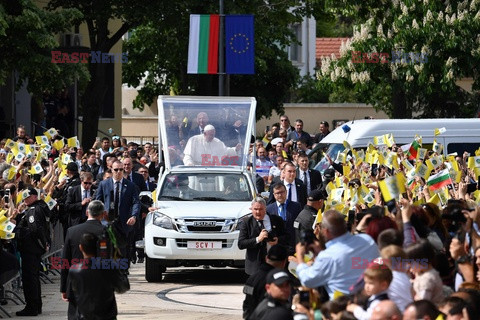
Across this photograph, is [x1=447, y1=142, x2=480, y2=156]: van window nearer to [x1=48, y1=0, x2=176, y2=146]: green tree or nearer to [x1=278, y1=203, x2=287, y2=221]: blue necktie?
[x1=278, y1=203, x2=287, y2=221]: blue necktie

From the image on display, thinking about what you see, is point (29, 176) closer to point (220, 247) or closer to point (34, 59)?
point (220, 247)

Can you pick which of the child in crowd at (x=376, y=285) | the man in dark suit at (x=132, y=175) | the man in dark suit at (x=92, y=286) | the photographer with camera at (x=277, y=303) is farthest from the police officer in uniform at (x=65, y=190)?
the child in crowd at (x=376, y=285)

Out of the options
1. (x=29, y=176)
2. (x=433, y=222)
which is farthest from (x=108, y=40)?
(x=433, y=222)

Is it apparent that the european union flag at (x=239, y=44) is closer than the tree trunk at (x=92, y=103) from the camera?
Yes

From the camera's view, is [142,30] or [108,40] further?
[142,30]

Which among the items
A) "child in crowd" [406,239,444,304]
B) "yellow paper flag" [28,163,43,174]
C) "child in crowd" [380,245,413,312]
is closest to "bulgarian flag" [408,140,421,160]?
"yellow paper flag" [28,163,43,174]

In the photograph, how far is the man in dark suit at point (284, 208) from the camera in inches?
667

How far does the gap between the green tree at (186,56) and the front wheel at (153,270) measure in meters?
15.5

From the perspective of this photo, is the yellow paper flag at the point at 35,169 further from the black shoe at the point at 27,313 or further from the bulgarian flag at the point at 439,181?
the bulgarian flag at the point at 439,181

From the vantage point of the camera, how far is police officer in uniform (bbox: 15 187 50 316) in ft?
52.9

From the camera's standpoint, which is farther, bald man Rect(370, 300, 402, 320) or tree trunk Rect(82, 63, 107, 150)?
tree trunk Rect(82, 63, 107, 150)

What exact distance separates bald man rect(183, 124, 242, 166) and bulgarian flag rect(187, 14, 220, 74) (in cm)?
732

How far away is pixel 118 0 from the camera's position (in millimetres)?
35719

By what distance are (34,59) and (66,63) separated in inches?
51.5
